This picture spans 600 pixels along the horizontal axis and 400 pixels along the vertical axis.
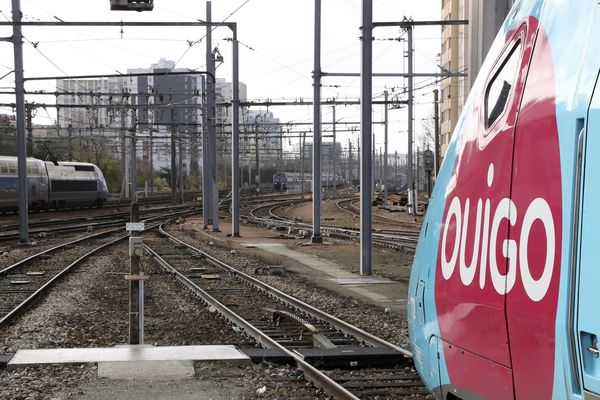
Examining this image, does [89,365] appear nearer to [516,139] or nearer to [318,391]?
[318,391]

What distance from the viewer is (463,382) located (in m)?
3.56

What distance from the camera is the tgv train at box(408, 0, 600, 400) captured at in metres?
2.54

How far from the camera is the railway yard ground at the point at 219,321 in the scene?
7461mm

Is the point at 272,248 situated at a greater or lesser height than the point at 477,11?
lesser

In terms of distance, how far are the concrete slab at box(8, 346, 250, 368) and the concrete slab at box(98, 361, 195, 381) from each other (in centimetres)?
15

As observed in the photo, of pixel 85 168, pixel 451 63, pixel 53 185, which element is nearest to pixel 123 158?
pixel 85 168

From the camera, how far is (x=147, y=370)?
800 centimetres

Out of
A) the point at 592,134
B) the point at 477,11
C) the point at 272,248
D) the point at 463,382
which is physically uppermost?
the point at 477,11

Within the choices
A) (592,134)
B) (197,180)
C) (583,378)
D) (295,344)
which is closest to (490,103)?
(592,134)

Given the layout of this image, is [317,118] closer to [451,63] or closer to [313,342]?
[313,342]

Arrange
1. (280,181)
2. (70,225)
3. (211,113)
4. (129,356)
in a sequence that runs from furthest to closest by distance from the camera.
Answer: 1. (280,181)
2. (70,225)
3. (211,113)
4. (129,356)

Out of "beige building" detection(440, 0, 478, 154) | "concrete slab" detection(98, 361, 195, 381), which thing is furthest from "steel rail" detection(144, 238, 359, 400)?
"beige building" detection(440, 0, 478, 154)

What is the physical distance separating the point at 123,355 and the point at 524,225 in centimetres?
655

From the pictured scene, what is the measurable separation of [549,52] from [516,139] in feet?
1.18
